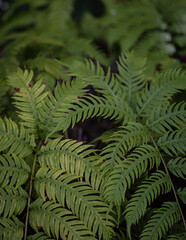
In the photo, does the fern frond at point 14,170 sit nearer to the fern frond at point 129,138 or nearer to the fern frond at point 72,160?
the fern frond at point 72,160

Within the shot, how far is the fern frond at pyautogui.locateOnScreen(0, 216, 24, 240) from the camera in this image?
1.01 meters

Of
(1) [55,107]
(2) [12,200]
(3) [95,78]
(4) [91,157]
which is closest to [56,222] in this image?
(2) [12,200]

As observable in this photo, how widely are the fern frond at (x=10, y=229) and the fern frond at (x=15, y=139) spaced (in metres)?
0.35

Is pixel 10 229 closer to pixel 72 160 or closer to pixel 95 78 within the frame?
pixel 72 160

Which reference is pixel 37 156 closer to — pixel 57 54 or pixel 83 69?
pixel 83 69

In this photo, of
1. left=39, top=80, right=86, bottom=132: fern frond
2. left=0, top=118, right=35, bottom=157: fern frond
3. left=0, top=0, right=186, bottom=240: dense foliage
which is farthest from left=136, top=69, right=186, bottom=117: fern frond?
left=0, top=118, right=35, bottom=157: fern frond

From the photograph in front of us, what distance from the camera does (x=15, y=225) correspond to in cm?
106

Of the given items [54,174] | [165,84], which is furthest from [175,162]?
[54,174]

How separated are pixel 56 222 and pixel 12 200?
27cm

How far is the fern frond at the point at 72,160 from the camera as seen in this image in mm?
1114

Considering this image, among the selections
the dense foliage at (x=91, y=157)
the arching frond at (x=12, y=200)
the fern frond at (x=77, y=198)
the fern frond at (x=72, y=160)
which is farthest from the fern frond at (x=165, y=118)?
the arching frond at (x=12, y=200)

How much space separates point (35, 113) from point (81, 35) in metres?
2.10

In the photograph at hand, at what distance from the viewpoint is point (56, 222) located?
40.4 inches

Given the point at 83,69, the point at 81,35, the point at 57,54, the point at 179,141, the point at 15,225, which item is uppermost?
the point at 81,35
